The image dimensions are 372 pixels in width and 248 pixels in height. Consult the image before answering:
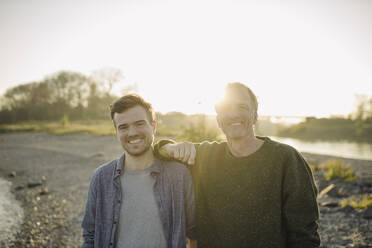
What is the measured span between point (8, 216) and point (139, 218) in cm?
661

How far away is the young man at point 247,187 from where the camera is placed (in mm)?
1771

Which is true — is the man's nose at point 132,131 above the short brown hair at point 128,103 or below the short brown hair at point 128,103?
below

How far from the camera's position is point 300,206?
1.75 metres

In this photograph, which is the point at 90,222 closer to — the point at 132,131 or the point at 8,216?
the point at 132,131

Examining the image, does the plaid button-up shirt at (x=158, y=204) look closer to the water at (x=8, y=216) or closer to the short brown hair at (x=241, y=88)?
the short brown hair at (x=241, y=88)

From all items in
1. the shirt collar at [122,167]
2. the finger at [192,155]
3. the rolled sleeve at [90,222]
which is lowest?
the rolled sleeve at [90,222]

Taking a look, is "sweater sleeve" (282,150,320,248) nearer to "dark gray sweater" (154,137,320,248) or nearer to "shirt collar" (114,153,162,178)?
"dark gray sweater" (154,137,320,248)

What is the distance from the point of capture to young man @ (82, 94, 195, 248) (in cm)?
193

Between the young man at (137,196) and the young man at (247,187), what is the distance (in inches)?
6.9

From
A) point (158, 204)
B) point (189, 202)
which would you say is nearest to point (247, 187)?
point (189, 202)

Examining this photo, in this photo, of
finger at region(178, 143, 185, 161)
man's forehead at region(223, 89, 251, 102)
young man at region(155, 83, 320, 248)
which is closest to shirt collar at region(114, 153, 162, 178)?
young man at region(155, 83, 320, 248)

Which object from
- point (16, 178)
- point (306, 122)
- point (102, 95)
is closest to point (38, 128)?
point (102, 95)

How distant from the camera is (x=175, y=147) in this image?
86.2 inches

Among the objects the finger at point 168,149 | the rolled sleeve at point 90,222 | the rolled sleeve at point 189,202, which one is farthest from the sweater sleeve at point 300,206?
the rolled sleeve at point 90,222
